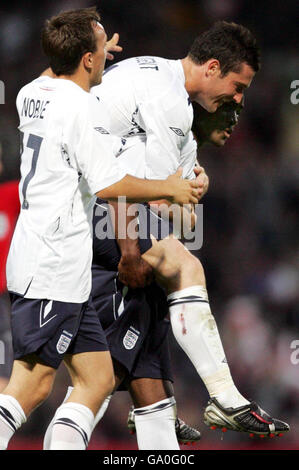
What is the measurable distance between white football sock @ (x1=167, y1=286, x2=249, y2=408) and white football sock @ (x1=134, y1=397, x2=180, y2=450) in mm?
438

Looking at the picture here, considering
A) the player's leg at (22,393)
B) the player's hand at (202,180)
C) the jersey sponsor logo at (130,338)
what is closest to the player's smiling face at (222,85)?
the player's hand at (202,180)

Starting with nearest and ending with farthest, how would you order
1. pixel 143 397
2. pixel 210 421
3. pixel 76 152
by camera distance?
pixel 76 152 → pixel 210 421 → pixel 143 397

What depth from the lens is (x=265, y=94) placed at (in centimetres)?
798

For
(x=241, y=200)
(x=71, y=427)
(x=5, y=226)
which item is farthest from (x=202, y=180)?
(x=241, y=200)

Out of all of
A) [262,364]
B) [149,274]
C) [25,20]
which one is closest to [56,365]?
[149,274]

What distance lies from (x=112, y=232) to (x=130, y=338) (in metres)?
0.52

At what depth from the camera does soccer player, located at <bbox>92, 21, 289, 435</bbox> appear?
350cm

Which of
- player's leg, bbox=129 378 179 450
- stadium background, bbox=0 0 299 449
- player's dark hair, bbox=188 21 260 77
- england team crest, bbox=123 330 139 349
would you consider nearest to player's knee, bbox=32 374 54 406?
england team crest, bbox=123 330 139 349

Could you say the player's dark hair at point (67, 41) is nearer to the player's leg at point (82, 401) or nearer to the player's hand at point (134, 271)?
the player's hand at point (134, 271)

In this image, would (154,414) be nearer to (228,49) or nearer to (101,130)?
(101,130)

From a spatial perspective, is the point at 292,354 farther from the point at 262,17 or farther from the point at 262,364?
the point at 262,17

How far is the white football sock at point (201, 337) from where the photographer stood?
352cm

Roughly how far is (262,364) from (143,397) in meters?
3.26

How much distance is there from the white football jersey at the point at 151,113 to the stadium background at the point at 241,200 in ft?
9.36
